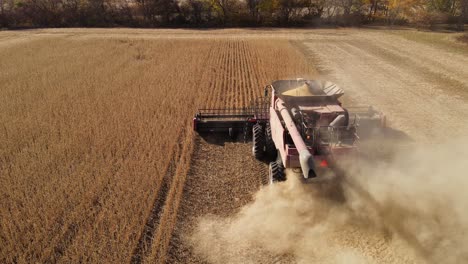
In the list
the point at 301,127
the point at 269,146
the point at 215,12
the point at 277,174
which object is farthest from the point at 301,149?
the point at 215,12

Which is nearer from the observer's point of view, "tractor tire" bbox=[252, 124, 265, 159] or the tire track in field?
the tire track in field

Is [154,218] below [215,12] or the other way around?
below

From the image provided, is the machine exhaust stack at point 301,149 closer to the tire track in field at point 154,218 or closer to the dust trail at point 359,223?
the dust trail at point 359,223

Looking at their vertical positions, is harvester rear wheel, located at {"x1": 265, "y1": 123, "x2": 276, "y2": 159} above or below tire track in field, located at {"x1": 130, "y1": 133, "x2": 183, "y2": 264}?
above

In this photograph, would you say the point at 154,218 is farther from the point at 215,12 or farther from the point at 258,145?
the point at 215,12

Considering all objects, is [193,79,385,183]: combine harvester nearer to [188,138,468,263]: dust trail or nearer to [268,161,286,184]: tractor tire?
[268,161,286,184]: tractor tire

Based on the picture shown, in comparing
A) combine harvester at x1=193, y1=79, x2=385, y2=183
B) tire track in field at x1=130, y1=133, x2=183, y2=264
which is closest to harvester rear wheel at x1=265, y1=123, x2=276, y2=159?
combine harvester at x1=193, y1=79, x2=385, y2=183
